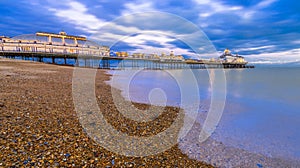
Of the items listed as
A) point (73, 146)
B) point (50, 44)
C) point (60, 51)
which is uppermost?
point (50, 44)

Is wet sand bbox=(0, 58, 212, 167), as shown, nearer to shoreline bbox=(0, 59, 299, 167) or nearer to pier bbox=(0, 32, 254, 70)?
shoreline bbox=(0, 59, 299, 167)

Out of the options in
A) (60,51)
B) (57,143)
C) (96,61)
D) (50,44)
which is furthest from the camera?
(96,61)

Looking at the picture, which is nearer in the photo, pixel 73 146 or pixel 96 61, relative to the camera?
pixel 73 146

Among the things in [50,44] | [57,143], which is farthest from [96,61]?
[57,143]

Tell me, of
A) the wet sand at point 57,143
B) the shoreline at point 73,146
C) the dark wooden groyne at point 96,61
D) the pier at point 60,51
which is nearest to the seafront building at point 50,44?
the pier at point 60,51

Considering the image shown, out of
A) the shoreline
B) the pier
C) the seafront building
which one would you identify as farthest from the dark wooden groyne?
the shoreline

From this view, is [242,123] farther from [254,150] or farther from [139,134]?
[139,134]

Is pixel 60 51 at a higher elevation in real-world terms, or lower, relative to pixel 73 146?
higher

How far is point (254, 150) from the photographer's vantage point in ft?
12.6

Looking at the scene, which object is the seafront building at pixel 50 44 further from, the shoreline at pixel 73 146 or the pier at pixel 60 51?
the shoreline at pixel 73 146

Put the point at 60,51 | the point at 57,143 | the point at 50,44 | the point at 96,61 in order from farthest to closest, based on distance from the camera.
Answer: the point at 96,61 < the point at 60,51 < the point at 50,44 < the point at 57,143

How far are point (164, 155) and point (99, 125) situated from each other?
180cm

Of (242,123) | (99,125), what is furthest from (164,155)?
(242,123)

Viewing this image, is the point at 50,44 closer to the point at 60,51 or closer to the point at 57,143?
the point at 60,51
